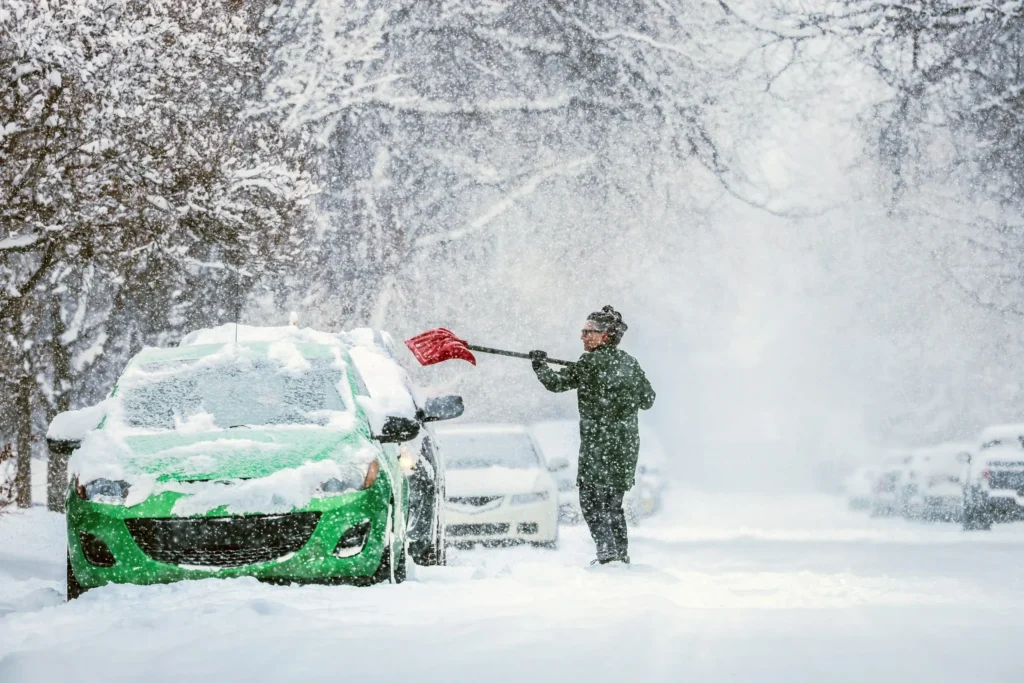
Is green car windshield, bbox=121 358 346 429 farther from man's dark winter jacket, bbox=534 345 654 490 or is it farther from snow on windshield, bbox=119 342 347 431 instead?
man's dark winter jacket, bbox=534 345 654 490

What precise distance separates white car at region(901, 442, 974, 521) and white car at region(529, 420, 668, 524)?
392 cm

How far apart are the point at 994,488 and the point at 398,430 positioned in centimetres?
1299

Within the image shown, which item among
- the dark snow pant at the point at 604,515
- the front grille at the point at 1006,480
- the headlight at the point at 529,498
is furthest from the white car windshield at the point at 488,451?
the front grille at the point at 1006,480

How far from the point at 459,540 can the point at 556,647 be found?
8.91 m

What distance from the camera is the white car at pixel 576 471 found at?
1909cm

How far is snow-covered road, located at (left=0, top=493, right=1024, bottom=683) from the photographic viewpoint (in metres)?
4.80

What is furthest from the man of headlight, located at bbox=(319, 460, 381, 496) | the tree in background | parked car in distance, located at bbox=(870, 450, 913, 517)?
parked car in distance, located at bbox=(870, 450, 913, 517)

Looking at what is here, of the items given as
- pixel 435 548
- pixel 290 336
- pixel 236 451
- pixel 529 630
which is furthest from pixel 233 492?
pixel 435 548

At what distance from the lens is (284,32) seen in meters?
22.3

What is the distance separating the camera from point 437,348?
412 inches

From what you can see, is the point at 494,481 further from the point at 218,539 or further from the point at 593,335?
the point at 218,539

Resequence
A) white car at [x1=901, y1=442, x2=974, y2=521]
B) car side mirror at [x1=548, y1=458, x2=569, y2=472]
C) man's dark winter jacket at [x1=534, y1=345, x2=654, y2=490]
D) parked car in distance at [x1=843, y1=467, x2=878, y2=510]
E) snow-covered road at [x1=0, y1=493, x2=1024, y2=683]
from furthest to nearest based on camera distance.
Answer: parked car in distance at [x1=843, y1=467, x2=878, y2=510] → white car at [x1=901, y1=442, x2=974, y2=521] → car side mirror at [x1=548, y1=458, x2=569, y2=472] → man's dark winter jacket at [x1=534, y1=345, x2=654, y2=490] → snow-covered road at [x1=0, y1=493, x2=1024, y2=683]

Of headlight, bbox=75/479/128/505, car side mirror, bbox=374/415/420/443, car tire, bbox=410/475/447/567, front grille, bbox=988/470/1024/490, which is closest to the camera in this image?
headlight, bbox=75/479/128/505

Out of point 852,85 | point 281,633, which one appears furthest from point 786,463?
point 281,633
